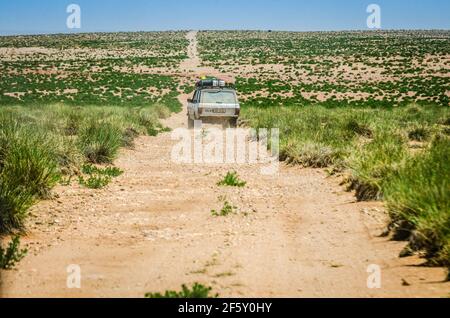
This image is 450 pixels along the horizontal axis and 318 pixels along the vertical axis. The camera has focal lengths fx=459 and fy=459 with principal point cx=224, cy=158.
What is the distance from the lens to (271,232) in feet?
18.2

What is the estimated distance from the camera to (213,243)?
16.8 feet

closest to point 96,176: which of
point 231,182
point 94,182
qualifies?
point 94,182

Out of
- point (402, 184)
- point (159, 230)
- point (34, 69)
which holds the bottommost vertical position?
point (159, 230)

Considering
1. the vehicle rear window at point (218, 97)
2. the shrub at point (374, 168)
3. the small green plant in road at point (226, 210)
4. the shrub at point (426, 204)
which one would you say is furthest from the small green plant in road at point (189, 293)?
the vehicle rear window at point (218, 97)

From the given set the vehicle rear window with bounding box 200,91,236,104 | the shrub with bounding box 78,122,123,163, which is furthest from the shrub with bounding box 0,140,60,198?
the vehicle rear window with bounding box 200,91,236,104

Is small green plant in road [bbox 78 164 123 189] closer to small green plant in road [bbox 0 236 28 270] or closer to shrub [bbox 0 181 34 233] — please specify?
shrub [bbox 0 181 34 233]

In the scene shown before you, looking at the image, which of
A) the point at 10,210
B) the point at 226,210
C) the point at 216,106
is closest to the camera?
the point at 10,210

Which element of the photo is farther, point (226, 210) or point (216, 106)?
point (216, 106)

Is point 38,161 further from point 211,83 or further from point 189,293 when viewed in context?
point 211,83

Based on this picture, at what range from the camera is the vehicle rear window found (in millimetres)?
16969

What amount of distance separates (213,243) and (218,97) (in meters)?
12.5
